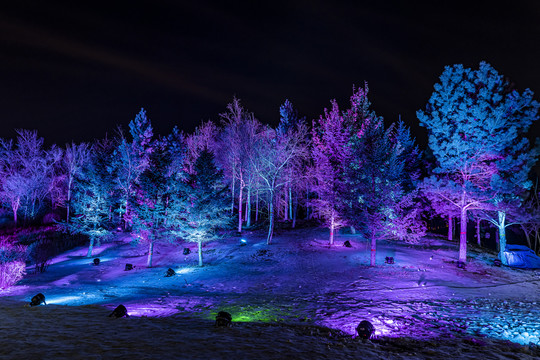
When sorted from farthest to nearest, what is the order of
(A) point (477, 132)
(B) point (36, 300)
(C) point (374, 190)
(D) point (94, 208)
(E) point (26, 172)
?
(E) point (26, 172), (D) point (94, 208), (A) point (477, 132), (C) point (374, 190), (B) point (36, 300)

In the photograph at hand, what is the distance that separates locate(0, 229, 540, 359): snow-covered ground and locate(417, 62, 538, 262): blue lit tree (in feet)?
16.7

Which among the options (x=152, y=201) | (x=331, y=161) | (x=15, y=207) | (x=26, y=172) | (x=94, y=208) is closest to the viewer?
(x=152, y=201)

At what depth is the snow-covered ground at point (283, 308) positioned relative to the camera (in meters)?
6.12

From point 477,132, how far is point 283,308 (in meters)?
18.8

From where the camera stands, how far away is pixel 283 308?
1058 cm

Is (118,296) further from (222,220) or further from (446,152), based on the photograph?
(446,152)

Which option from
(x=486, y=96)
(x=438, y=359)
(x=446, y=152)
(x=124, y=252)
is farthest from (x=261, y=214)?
(x=438, y=359)

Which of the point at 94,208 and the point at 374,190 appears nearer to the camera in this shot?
the point at 374,190

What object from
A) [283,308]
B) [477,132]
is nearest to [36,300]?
[283,308]

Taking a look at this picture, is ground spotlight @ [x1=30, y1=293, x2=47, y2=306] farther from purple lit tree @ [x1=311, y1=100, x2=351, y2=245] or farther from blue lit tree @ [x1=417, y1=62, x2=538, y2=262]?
blue lit tree @ [x1=417, y1=62, x2=538, y2=262]

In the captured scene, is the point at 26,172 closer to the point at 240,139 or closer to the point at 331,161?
the point at 240,139

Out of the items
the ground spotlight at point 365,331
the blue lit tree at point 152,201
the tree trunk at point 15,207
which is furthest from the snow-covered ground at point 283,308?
the tree trunk at point 15,207

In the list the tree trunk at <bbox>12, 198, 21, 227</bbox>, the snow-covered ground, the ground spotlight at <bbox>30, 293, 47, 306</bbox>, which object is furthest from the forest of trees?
the tree trunk at <bbox>12, 198, 21, 227</bbox>

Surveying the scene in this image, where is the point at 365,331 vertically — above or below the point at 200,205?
below
